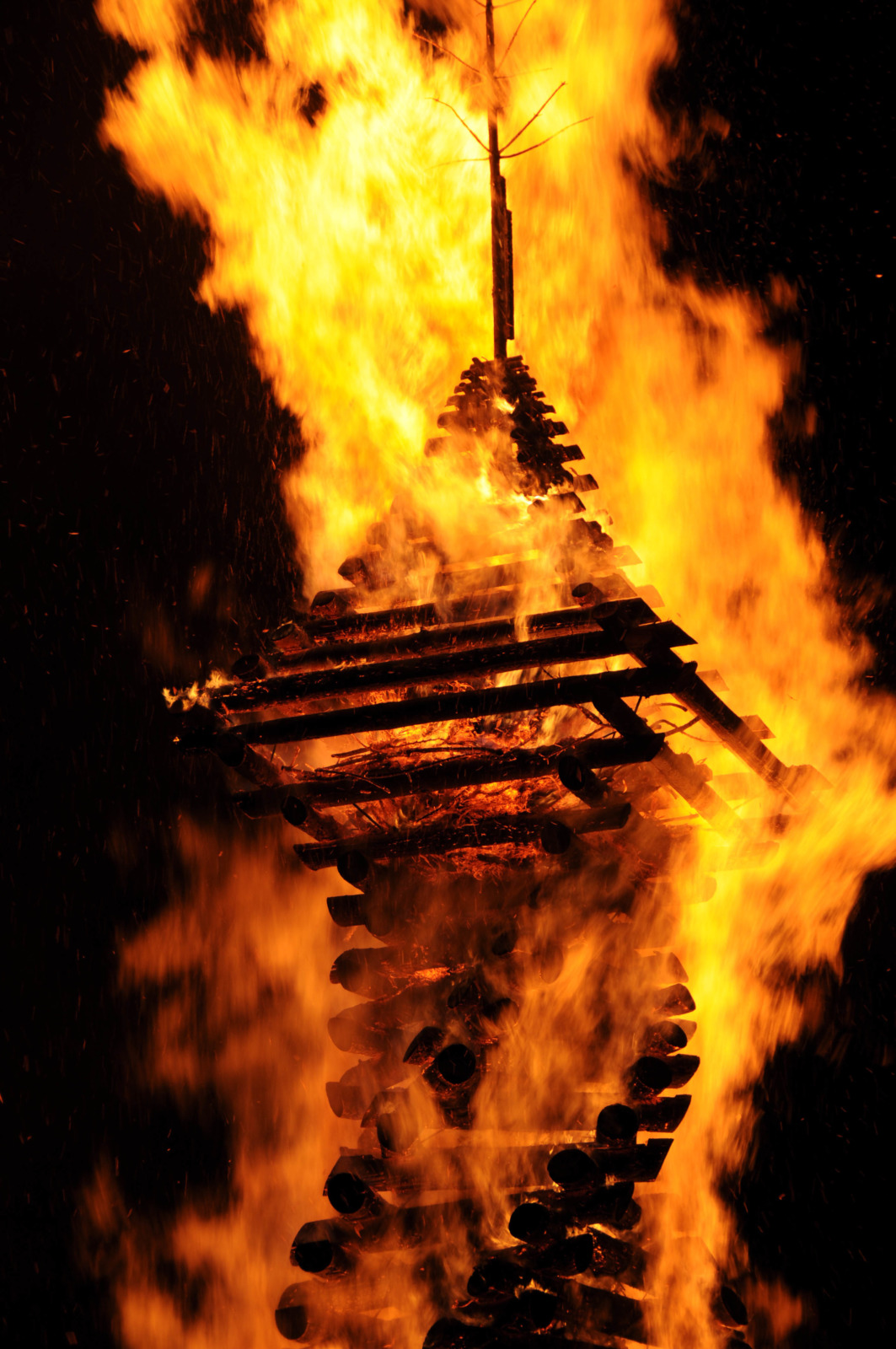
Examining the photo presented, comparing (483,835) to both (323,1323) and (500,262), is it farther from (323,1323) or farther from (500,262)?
(500,262)

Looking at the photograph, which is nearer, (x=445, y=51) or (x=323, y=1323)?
(x=323, y=1323)

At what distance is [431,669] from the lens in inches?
141

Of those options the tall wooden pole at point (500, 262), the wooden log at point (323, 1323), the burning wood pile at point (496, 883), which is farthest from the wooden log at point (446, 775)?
the wooden log at point (323, 1323)

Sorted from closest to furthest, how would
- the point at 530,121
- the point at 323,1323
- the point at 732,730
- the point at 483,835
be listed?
1. the point at 483,835
2. the point at 732,730
3. the point at 323,1323
4. the point at 530,121

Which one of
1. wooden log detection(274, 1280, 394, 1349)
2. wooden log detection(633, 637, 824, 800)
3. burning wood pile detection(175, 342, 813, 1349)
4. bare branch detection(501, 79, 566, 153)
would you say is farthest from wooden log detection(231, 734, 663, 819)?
bare branch detection(501, 79, 566, 153)

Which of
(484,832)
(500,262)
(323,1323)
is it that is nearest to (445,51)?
(500,262)

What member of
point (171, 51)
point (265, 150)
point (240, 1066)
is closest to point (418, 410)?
point (265, 150)

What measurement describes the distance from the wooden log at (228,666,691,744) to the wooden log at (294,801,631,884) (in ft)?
0.87

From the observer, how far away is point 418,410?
5.61 meters

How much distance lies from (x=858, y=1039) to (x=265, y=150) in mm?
5127

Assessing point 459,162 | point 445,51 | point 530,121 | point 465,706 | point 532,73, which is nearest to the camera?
point 465,706

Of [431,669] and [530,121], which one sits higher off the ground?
[530,121]

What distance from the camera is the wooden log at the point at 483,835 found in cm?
358

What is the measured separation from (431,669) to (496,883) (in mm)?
684
